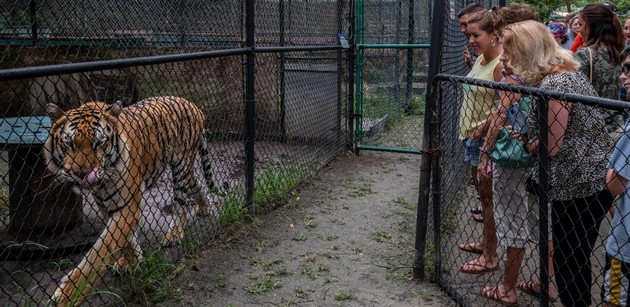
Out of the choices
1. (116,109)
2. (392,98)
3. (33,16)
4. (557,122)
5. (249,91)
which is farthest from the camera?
(392,98)

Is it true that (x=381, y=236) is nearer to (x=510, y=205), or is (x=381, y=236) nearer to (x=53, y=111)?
(x=510, y=205)

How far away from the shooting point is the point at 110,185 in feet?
13.4

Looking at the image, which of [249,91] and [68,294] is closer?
[68,294]

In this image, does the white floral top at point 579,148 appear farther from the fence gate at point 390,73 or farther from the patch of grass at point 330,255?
the fence gate at point 390,73

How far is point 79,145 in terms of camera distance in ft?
12.0

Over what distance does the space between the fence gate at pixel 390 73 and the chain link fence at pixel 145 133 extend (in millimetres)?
335

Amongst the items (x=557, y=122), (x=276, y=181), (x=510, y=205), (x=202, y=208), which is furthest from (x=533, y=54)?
(x=202, y=208)

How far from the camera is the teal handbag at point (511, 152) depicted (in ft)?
11.6

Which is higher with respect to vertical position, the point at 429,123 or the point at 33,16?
the point at 33,16

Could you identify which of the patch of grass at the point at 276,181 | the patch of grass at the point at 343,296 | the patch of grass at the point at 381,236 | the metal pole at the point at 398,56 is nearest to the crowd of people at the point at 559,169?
the patch of grass at the point at 343,296

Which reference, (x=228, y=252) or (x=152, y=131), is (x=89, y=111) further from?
(x=228, y=252)

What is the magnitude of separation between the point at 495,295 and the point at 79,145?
2.76 m

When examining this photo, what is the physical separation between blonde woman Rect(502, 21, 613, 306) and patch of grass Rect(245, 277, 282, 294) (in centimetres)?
182

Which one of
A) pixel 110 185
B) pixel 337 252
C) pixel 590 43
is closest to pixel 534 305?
pixel 337 252
